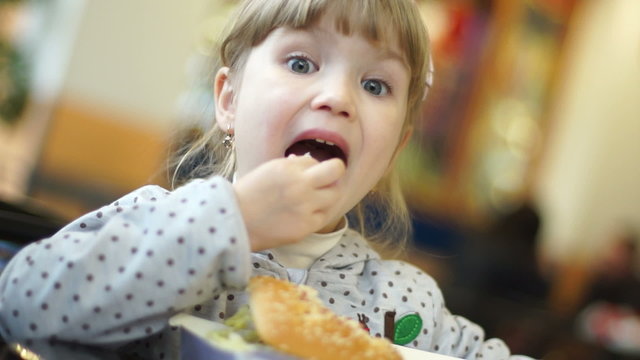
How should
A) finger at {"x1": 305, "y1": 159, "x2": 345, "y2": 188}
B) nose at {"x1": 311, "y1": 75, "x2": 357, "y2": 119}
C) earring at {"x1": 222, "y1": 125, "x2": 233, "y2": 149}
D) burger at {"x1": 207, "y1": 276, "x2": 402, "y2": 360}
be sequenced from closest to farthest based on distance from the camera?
burger at {"x1": 207, "y1": 276, "x2": 402, "y2": 360} < finger at {"x1": 305, "y1": 159, "x2": 345, "y2": 188} < nose at {"x1": 311, "y1": 75, "x2": 357, "y2": 119} < earring at {"x1": 222, "y1": 125, "x2": 233, "y2": 149}

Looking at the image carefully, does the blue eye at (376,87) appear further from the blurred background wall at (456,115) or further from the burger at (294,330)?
the blurred background wall at (456,115)

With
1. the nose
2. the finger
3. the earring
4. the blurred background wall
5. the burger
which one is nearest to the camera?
the burger

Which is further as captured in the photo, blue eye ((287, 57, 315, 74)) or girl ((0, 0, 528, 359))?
blue eye ((287, 57, 315, 74))

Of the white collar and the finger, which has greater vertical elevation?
the finger

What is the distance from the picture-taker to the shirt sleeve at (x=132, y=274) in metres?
0.67

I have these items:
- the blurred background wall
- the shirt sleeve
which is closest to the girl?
the shirt sleeve

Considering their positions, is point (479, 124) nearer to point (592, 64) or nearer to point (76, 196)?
point (592, 64)

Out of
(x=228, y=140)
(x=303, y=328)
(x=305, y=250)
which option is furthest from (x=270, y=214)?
(x=228, y=140)

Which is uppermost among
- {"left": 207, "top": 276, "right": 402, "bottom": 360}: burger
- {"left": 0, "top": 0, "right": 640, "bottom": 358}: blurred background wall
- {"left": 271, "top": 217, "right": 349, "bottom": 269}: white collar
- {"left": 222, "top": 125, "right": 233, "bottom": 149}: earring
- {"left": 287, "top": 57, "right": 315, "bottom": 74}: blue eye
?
{"left": 287, "top": 57, "right": 315, "bottom": 74}: blue eye

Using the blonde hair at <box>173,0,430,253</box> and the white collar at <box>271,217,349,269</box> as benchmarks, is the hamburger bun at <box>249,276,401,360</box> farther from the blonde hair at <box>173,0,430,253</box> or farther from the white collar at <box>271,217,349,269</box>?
the blonde hair at <box>173,0,430,253</box>

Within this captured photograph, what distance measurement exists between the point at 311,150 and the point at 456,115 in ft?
20.3

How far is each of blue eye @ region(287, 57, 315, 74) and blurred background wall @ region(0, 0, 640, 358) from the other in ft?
3.05

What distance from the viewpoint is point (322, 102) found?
886mm

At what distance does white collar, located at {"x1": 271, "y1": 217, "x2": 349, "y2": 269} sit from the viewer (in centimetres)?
97
